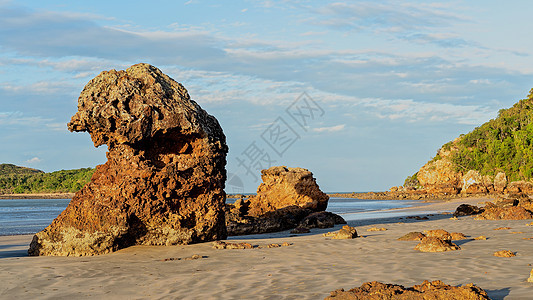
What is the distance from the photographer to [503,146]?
62750mm

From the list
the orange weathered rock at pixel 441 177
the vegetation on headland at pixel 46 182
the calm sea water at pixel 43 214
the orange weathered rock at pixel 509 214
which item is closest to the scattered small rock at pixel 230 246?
the orange weathered rock at pixel 509 214

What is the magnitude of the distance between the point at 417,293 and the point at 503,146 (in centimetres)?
6546

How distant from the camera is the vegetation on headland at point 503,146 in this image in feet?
186

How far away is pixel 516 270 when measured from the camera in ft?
22.0

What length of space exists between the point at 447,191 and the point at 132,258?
64645mm

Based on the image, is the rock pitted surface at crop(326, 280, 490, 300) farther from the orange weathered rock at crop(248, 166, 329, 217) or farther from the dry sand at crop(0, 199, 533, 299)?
the orange weathered rock at crop(248, 166, 329, 217)

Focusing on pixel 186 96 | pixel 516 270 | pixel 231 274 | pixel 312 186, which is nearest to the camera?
pixel 516 270

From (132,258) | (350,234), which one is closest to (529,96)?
(350,234)

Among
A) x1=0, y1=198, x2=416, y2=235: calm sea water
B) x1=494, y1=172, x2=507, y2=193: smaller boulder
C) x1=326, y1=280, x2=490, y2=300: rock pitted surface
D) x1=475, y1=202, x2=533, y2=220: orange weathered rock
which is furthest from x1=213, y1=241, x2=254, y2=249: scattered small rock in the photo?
x1=494, y1=172, x2=507, y2=193: smaller boulder

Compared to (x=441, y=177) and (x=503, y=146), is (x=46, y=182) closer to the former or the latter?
(x=441, y=177)

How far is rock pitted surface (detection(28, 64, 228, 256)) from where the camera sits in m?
9.92

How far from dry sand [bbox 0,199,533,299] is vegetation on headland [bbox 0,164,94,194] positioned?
112910mm

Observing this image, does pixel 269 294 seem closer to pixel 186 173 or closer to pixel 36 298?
pixel 36 298

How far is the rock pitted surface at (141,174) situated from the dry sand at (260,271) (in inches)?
20.0
